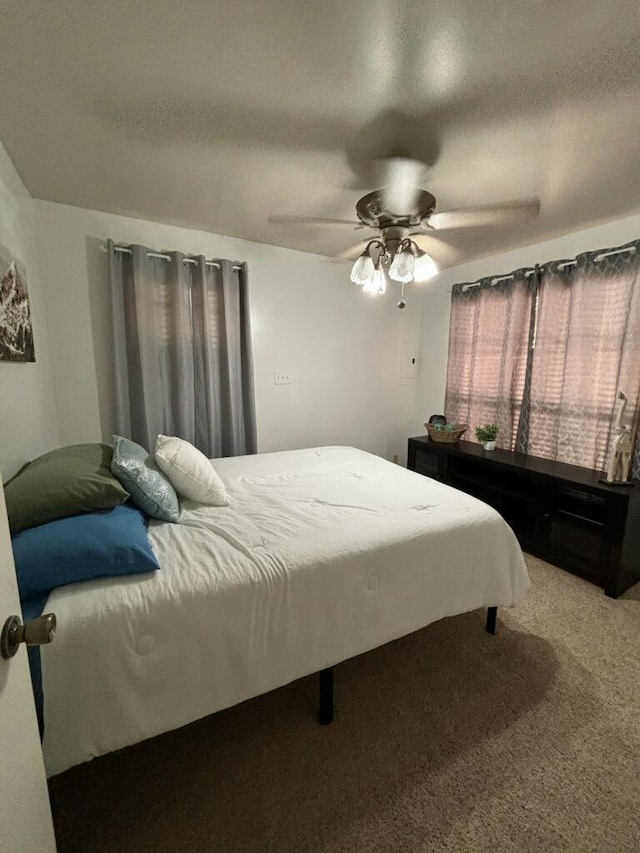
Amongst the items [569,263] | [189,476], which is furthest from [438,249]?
[189,476]

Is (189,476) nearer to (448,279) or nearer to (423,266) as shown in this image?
(423,266)

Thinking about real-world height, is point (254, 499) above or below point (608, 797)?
above

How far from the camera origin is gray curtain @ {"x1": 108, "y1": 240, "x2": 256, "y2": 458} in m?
2.56

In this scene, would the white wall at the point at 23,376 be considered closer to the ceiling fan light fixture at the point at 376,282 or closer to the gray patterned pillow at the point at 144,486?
the gray patterned pillow at the point at 144,486

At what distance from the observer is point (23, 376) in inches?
72.6

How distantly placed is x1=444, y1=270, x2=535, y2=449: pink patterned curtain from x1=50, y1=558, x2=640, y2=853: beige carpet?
6.50ft

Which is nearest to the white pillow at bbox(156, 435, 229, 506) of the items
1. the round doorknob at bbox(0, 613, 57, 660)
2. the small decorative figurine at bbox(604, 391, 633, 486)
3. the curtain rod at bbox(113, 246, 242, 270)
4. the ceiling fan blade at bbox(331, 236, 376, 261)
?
the round doorknob at bbox(0, 613, 57, 660)

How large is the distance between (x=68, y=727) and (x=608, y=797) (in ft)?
5.50

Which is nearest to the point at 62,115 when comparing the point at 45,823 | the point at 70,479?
the point at 70,479

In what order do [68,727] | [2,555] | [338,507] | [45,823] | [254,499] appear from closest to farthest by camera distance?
[2,555], [45,823], [68,727], [338,507], [254,499]

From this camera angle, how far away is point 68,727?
0.94 meters

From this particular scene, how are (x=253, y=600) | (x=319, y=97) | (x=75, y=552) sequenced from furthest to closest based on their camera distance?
(x=319, y=97) → (x=253, y=600) → (x=75, y=552)

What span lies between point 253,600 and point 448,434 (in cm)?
255

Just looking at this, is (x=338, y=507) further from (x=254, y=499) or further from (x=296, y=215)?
(x=296, y=215)
